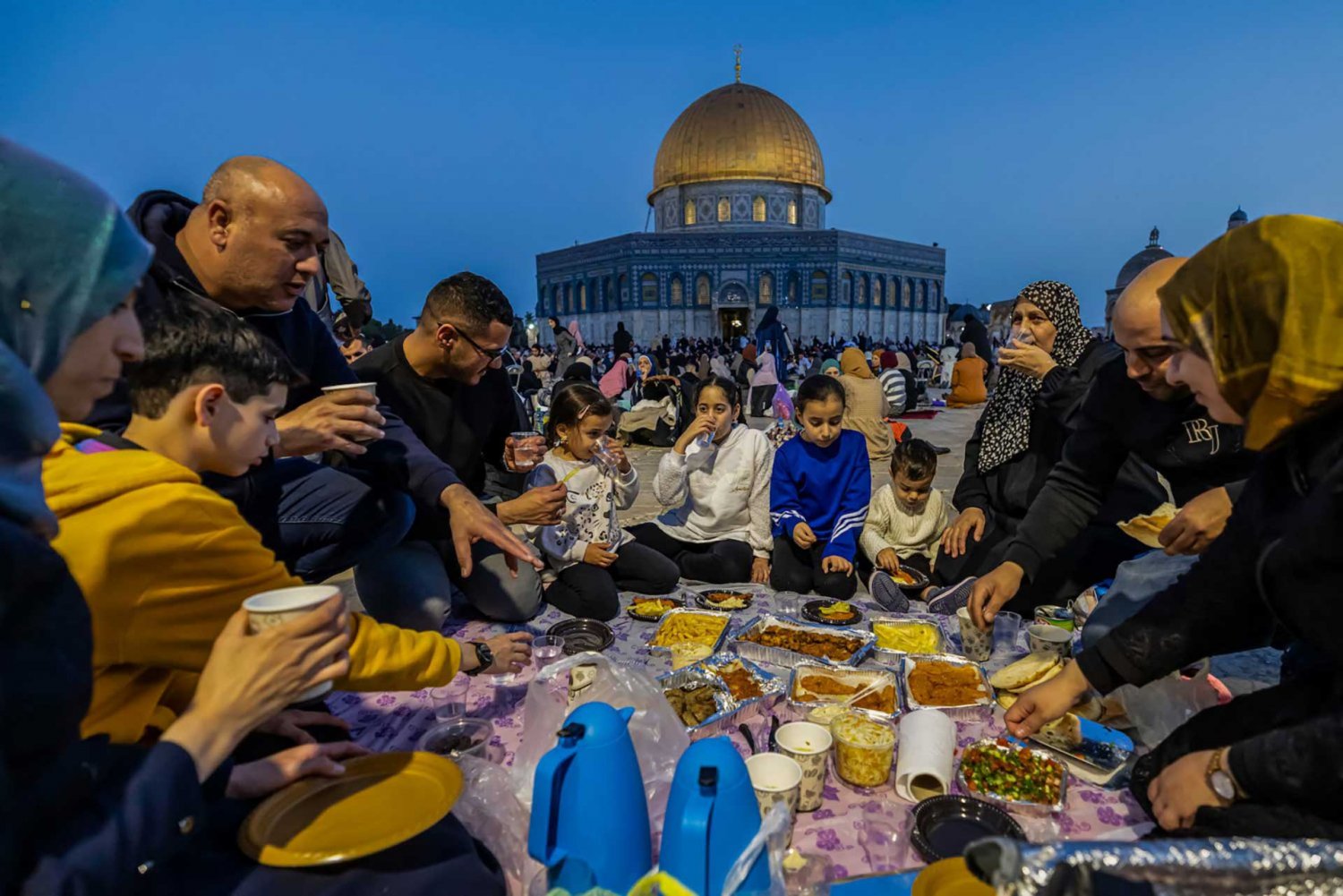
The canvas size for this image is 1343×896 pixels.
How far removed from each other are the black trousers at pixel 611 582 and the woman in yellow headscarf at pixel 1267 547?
7.80 feet

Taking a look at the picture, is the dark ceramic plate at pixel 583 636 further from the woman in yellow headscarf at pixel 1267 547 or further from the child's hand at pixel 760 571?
the woman in yellow headscarf at pixel 1267 547

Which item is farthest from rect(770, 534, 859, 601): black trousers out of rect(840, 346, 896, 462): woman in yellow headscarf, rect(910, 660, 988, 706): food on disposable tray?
rect(840, 346, 896, 462): woman in yellow headscarf

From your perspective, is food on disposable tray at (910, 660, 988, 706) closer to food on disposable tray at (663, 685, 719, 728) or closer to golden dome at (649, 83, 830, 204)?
food on disposable tray at (663, 685, 719, 728)

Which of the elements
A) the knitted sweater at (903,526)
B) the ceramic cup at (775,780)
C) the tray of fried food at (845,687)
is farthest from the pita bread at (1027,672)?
the knitted sweater at (903,526)

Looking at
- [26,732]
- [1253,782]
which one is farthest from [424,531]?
[1253,782]

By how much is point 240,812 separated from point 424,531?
2290 mm

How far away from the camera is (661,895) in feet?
4.42

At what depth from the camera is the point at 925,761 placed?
207cm

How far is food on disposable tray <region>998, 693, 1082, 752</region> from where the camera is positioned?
7.32ft

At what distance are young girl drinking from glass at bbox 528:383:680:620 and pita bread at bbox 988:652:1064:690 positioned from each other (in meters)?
1.92

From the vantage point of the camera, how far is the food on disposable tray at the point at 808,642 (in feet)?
9.68

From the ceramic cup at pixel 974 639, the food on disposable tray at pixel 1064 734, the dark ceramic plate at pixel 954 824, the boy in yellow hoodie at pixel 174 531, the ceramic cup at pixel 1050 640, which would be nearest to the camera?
the boy in yellow hoodie at pixel 174 531

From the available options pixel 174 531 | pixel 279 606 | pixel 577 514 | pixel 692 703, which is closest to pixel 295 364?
pixel 577 514

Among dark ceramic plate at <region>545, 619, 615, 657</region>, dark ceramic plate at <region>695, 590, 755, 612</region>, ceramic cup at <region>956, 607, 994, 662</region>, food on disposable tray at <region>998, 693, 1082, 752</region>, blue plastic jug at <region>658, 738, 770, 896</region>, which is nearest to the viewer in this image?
blue plastic jug at <region>658, 738, 770, 896</region>
